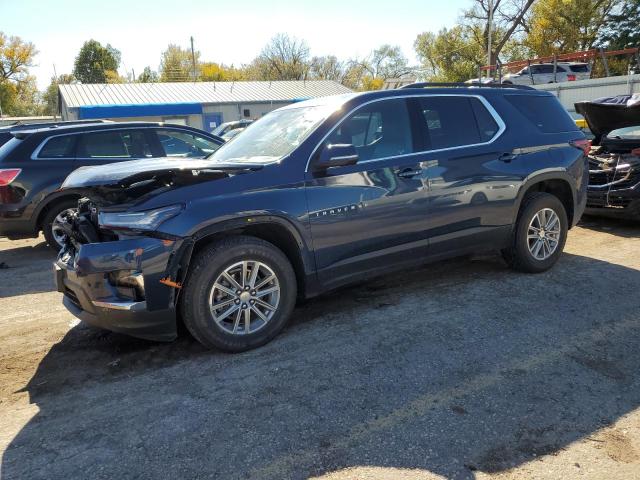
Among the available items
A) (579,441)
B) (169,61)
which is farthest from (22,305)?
(169,61)

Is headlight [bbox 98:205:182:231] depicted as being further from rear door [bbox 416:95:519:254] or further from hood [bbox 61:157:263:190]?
rear door [bbox 416:95:519:254]

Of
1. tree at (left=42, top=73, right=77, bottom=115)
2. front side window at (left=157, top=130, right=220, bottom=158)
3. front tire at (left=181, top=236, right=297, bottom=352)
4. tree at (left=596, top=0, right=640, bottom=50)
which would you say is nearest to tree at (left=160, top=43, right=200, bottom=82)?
tree at (left=42, top=73, right=77, bottom=115)

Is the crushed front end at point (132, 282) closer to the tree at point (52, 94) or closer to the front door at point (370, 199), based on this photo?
the front door at point (370, 199)

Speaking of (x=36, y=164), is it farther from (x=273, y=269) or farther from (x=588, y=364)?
(x=588, y=364)

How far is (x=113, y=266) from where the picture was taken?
338 cm

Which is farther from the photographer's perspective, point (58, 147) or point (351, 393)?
point (58, 147)

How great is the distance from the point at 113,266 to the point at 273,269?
1.10m

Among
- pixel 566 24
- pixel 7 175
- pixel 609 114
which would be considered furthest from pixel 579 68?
pixel 7 175

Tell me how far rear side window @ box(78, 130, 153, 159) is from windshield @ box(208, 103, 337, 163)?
331 cm

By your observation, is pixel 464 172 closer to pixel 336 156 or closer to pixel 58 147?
pixel 336 156

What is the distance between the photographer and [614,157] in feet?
23.5

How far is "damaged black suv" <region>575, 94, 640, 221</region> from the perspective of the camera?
6.83 metres

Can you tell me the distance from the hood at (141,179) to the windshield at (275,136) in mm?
485

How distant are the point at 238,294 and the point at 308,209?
0.82 m
